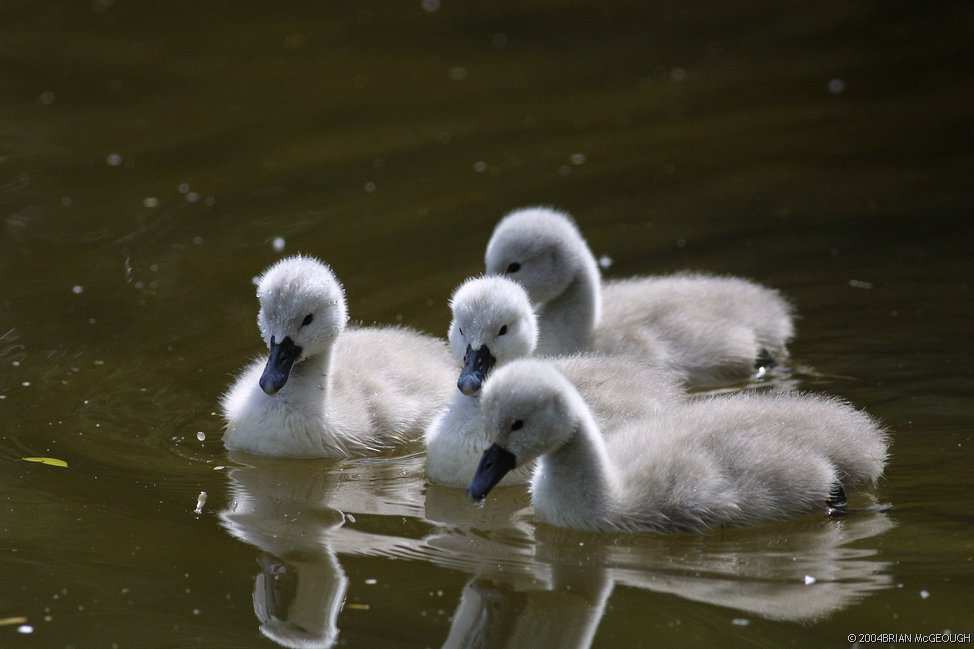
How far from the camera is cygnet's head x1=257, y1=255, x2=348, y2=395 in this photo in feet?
20.4

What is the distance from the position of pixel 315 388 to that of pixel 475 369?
80 centimetres

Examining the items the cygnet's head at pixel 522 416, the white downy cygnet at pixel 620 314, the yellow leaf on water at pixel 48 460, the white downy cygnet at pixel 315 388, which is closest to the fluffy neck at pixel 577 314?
the white downy cygnet at pixel 620 314

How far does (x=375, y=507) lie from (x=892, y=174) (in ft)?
16.4

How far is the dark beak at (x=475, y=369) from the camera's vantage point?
595cm

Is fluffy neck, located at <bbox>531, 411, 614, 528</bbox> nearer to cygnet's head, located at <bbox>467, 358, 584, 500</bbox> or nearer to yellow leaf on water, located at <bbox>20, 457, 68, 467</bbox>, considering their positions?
cygnet's head, located at <bbox>467, 358, 584, 500</bbox>

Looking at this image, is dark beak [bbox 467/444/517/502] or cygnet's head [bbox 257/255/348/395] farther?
cygnet's head [bbox 257/255/348/395]

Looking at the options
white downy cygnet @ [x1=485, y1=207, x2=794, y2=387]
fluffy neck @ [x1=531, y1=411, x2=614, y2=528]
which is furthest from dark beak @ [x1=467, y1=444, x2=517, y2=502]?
white downy cygnet @ [x1=485, y1=207, x2=794, y2=387]

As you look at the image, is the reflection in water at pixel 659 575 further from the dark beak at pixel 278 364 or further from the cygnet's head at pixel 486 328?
the dark beak at pixel 278 364

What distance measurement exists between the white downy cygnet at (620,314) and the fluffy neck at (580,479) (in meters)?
1.66

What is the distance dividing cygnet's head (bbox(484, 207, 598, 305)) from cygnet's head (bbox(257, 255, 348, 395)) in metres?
1.08

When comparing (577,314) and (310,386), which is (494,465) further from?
(577,314)

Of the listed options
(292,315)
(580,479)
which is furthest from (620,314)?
(580,479)

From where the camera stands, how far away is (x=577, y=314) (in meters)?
7.17

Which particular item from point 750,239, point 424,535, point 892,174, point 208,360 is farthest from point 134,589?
point 892,174
